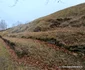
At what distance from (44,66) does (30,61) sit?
157 centimetres

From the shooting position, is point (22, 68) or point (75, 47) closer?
point (22, 68)

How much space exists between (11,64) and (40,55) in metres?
2.06

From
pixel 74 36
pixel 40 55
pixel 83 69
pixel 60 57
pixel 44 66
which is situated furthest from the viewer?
pixel 74 36

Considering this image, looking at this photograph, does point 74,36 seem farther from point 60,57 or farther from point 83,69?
point 83,69

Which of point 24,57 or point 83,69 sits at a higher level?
point 24,57

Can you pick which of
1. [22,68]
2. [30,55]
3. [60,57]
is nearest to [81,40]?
[60,57]

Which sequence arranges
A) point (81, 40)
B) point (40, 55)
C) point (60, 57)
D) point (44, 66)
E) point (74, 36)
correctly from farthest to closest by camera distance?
point (74, 36) → point (81, 40) → point (40, 55) → point (60, 57) → point (44, 66)

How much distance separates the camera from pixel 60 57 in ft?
36.1

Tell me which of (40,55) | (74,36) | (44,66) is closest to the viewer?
(44,66)

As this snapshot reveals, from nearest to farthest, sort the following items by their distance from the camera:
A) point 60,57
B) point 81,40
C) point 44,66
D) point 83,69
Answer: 1. point 83,69
2. point 44,66
3. point 60,57
4. point 81,40

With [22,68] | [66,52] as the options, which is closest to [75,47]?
[66,52]

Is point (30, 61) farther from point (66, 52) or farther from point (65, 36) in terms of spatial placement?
point (65, 36)

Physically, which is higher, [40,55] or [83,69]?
[40,55]

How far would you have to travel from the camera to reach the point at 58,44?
45.5 feet
